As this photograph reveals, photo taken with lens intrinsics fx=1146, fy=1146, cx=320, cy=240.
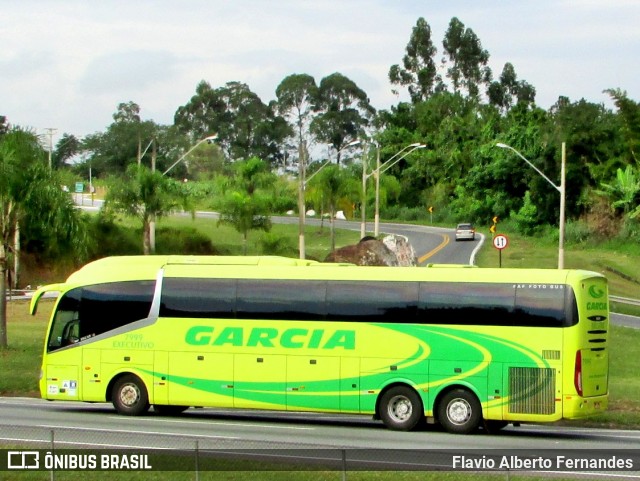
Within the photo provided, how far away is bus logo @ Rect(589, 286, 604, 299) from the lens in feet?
70.1

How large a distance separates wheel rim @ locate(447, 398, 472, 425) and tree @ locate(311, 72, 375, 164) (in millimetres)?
127148

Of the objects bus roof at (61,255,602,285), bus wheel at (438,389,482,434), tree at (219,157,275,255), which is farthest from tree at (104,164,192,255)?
bus wheel at (438,389,482,434)

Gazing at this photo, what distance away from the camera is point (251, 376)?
23125 mm

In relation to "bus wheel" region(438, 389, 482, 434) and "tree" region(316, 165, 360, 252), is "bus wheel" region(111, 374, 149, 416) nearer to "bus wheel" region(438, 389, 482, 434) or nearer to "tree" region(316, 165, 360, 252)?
"bus wheel" region(438, 389, 482, 434)

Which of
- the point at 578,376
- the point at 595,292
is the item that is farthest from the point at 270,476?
the point at 595,292

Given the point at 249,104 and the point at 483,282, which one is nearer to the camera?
the point at 483,282

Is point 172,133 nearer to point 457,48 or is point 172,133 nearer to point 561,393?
point 457,48

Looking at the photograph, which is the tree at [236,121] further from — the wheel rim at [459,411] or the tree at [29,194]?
the wheel rim at [459,411]

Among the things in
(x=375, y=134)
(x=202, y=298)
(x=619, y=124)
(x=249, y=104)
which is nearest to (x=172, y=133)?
(x=249, y=104)

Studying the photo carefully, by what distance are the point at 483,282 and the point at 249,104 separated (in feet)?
437

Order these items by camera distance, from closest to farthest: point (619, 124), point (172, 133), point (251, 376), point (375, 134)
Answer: point (251, 376), point (619, 124), point (375, 134), point (172, 133)

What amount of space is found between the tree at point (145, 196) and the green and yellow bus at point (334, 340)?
31011 millimetres

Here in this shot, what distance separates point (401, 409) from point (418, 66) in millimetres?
127447

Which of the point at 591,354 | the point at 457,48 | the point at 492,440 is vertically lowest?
the point at 492,440
